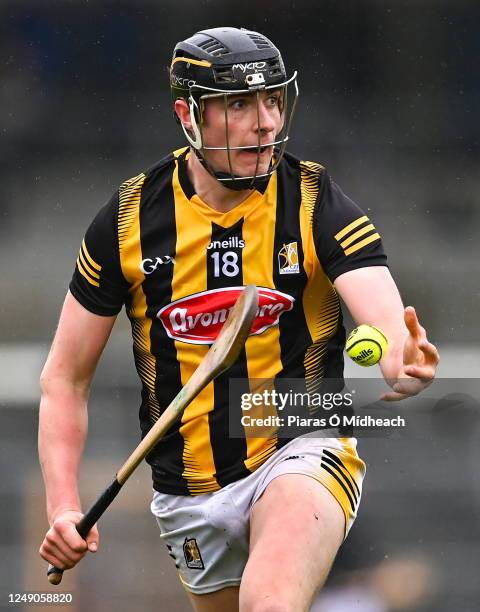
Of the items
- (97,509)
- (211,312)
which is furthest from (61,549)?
(211,312)

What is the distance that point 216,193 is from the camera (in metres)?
3.20

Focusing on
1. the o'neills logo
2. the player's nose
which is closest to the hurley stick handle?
the o'neills logo

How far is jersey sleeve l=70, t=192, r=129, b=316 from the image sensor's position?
10.5 ft

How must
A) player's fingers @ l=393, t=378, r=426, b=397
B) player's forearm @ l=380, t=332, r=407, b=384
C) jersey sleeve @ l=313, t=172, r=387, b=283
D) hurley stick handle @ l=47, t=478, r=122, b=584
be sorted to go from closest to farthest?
1. player's fingers @ l=393, t=378, r=426, b=397
2. player's forearm @ l=380, t=332, r=407, b=384
3. hurley stick handle @ l=47, t=478, r=122, b=584
4. jersey sleeve @ l=313, t=172, r=387, b=283

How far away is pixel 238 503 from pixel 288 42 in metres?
3.20

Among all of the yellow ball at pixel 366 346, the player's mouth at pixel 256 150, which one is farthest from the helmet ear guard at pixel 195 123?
the yellow ball at pixel 366 346

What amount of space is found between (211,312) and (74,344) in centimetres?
39

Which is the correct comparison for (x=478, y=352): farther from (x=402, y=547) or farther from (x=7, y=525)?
(x=7, y=525)

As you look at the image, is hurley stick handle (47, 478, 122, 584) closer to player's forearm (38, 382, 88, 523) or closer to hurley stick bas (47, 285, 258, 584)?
hurley stick bas (47, 285, 258, 584)

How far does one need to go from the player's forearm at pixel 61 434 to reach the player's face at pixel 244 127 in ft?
2.43

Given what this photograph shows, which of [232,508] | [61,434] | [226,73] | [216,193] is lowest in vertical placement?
[232,508]

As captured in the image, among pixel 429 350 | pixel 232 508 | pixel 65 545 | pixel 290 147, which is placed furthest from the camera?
pixel 290 147

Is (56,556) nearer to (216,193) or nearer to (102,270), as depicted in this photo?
(102,270)

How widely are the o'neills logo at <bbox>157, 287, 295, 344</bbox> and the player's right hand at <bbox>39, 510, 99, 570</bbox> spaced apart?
565mm
